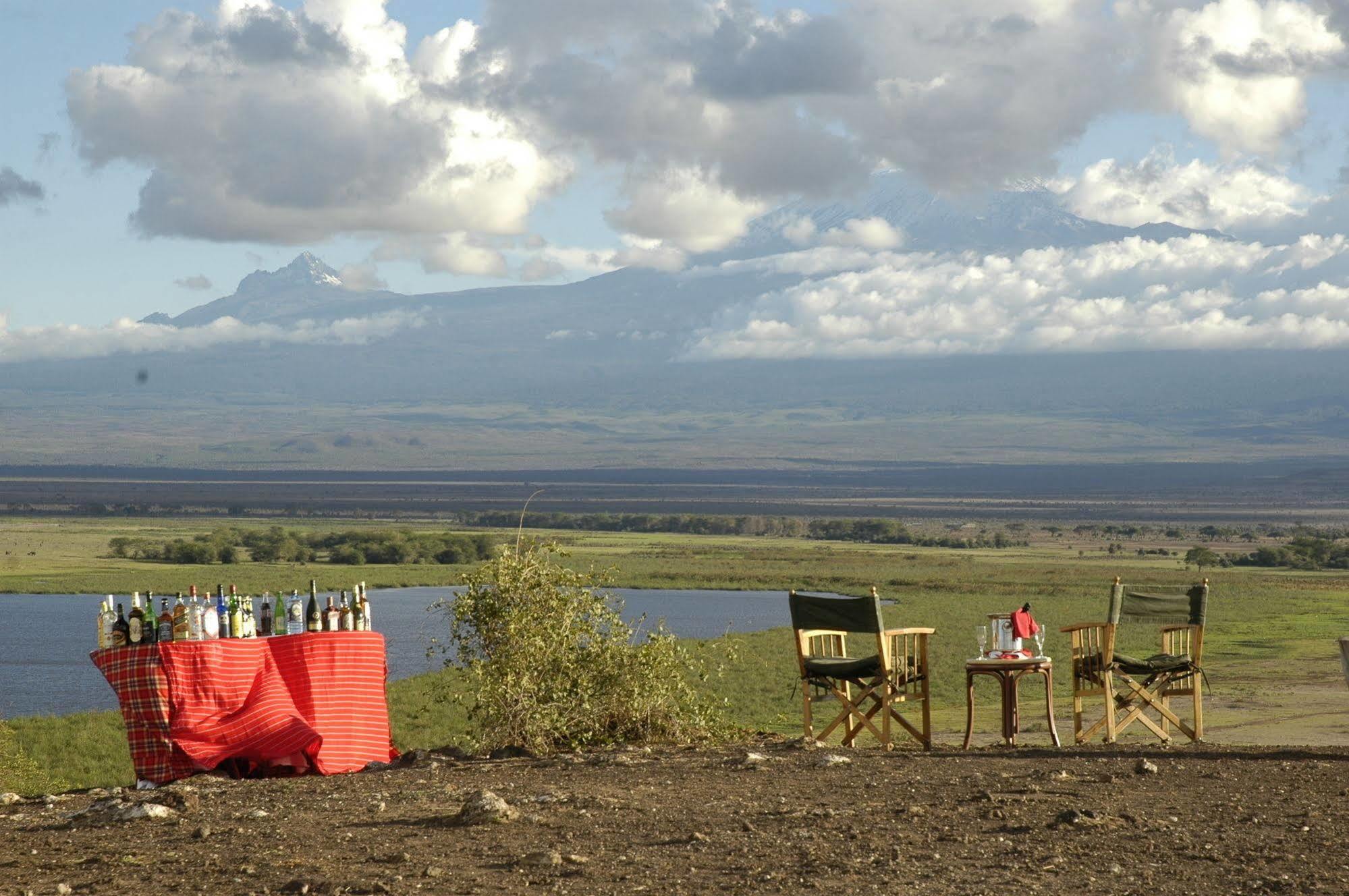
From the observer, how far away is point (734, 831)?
286 inches

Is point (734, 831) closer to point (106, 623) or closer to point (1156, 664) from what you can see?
point (1156, 664)

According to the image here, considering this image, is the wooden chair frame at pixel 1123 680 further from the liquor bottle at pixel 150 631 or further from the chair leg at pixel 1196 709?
the liquor bottle at pixel 150 631

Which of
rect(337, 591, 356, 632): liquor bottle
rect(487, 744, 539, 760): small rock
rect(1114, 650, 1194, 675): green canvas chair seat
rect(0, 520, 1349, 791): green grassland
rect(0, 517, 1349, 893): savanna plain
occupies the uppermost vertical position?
rect(337, 591, 356, 632): liquor bottle

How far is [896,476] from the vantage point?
180 m

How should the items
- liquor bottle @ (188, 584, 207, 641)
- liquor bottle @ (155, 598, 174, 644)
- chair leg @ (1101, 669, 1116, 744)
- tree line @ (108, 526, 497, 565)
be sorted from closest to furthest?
liquor bottle @ (188, 584, 207, 641) → liquor bottle @ (155, 598, 174, 644) → chair leg @ (1101, 669, 1116, 744) → tree line @ (108, 526, 497, 565)

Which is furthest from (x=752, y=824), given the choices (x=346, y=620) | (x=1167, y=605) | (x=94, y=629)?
(x=94, y=629)

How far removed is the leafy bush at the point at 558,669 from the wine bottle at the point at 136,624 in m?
2.01

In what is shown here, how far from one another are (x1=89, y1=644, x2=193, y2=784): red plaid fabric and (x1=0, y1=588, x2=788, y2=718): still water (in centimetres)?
1002

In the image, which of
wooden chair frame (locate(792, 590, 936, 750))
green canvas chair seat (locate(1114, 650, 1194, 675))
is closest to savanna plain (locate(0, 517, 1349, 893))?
wooden chair frame (locate(792, 590, 936, 750))

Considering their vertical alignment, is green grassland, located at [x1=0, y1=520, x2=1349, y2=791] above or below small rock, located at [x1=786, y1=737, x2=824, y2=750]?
below

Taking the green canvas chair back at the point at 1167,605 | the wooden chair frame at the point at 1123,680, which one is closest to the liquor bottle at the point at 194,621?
the wooden chair frame at the point at 1123,680

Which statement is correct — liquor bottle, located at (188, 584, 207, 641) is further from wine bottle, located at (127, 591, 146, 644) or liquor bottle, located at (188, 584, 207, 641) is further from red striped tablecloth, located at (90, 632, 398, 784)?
wine bottle, located at (127, 591, 146, 644)

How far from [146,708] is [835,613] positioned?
4052 mm

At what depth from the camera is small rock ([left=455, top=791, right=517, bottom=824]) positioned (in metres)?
7.48
